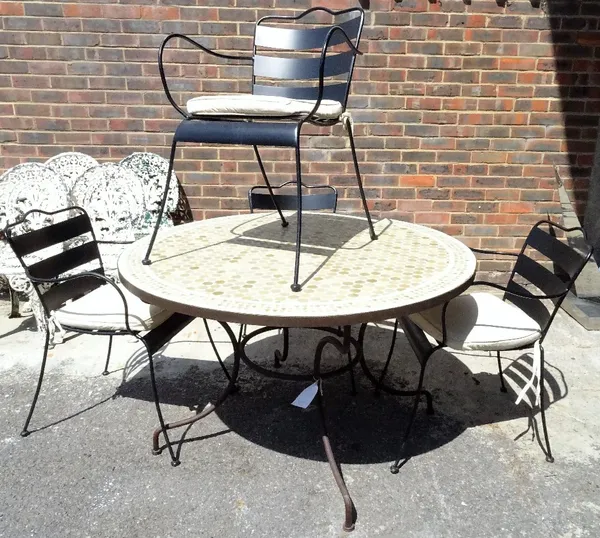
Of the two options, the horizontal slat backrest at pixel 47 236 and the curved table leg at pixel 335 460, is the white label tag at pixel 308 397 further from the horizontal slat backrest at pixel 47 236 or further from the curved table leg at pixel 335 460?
the horizontal slat backrest at pixel 47 236

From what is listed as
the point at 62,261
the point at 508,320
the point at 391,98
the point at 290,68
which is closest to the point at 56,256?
the point at 62,261

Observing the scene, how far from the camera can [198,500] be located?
6.44ft

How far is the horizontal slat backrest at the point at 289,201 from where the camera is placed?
2.92 metres

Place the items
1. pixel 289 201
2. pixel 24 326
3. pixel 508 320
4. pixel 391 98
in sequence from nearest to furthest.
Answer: pixel 508 320 → pixel 289 201 → pixel 24 326 → pixel 391 98

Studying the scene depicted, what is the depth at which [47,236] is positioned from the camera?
7.75 ft

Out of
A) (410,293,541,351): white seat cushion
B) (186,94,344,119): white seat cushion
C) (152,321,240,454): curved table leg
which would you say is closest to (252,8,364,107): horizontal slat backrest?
(186,94,344,119): white seat cushion

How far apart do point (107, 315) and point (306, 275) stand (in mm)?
830

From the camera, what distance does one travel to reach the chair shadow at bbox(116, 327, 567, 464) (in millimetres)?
2293

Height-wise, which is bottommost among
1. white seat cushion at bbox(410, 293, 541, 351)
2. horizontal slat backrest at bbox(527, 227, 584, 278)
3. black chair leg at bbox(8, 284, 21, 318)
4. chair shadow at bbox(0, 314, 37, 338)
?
chair shadow at bbox(0, 314, 37, 338)

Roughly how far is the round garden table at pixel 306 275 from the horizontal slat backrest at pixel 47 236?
343mm

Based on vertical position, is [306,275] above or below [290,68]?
below

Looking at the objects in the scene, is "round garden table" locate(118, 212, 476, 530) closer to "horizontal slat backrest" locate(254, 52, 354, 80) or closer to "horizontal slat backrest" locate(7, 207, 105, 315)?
"horizontal slat backrest" locate(7, 207, 105, 315)

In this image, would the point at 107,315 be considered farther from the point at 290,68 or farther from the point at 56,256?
the point at 290,68

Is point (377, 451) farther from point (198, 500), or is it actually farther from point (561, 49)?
point (561, 49)
